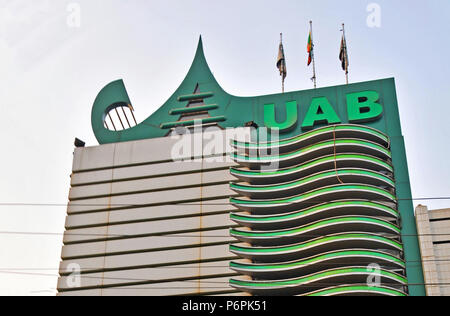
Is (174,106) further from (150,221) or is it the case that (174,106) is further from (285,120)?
(150,221)

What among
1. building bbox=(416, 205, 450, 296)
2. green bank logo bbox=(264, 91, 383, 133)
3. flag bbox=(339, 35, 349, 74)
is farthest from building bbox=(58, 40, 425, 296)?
flag bbox=(339, 35, 349, 74)

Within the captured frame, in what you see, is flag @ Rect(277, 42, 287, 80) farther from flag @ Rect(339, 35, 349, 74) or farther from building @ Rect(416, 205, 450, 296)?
building @ Rect(416, 205, 450, 296)

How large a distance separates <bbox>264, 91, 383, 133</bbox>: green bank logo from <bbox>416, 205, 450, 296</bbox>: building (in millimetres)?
10873

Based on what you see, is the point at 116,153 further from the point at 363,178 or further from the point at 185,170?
the point at 363,178

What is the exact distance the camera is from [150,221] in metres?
58.4

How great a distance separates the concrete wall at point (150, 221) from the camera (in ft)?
181

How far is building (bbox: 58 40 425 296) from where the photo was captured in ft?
161

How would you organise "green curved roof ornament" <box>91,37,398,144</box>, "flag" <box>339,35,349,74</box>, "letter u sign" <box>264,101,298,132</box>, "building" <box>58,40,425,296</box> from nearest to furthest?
"building" <box>58,40,425,296</box>
"green curved roof ornament" <box>91,37,398,144</box>
"letter u sign" <box>264,101,298,132</box>
"flag" <box>339,35,349,74</box>

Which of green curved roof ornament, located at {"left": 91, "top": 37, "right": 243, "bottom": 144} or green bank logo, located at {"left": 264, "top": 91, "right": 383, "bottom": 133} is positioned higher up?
green curved roof ornament, located at {"left": 91, "top": 37, "right": 243, "bottom": 144}

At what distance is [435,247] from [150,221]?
82.9 feet

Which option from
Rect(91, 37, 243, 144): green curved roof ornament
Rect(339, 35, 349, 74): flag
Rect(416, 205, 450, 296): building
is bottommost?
Rect(416, 205, 450, 296): building

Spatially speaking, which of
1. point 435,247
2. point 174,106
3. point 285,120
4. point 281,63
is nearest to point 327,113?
point 285,120

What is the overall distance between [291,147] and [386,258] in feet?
45.3
